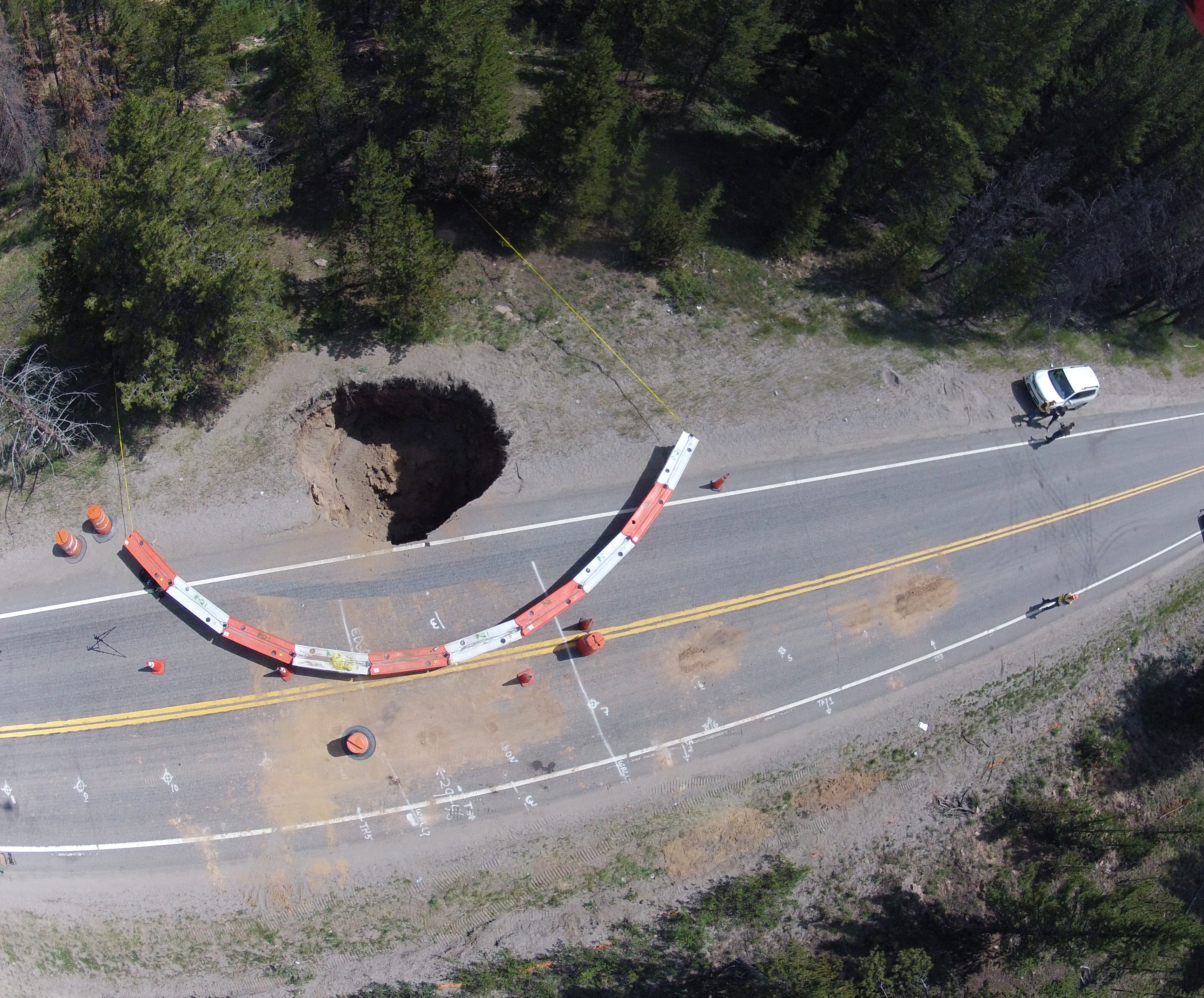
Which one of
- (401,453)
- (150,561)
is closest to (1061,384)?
(401,453)

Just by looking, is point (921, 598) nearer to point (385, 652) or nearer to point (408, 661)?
point (408, 661)

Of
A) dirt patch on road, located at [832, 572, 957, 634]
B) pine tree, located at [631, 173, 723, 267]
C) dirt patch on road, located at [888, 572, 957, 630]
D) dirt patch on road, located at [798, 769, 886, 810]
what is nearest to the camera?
dirt patch on road, located at [798, 769, 886, 810]

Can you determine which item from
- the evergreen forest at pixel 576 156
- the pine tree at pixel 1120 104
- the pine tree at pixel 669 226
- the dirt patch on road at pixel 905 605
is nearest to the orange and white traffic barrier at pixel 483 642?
the dirt patch on road at pixel 905 605

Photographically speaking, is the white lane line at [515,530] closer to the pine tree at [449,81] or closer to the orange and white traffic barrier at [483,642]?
the orange and white traffic barrier at [483,642]

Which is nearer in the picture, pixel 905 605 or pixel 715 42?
pixel 905 605

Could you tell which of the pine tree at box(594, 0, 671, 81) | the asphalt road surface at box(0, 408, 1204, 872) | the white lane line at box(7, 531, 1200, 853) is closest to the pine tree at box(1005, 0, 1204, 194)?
the pine tree at box(594, 0, 671, 81)

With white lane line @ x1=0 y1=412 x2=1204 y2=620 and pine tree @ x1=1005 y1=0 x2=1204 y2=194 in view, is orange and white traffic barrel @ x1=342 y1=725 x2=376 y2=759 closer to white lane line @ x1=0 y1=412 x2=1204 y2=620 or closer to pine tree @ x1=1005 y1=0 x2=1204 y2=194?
white lane line @ x1=0 y1=412 x2=1204 y2=620
